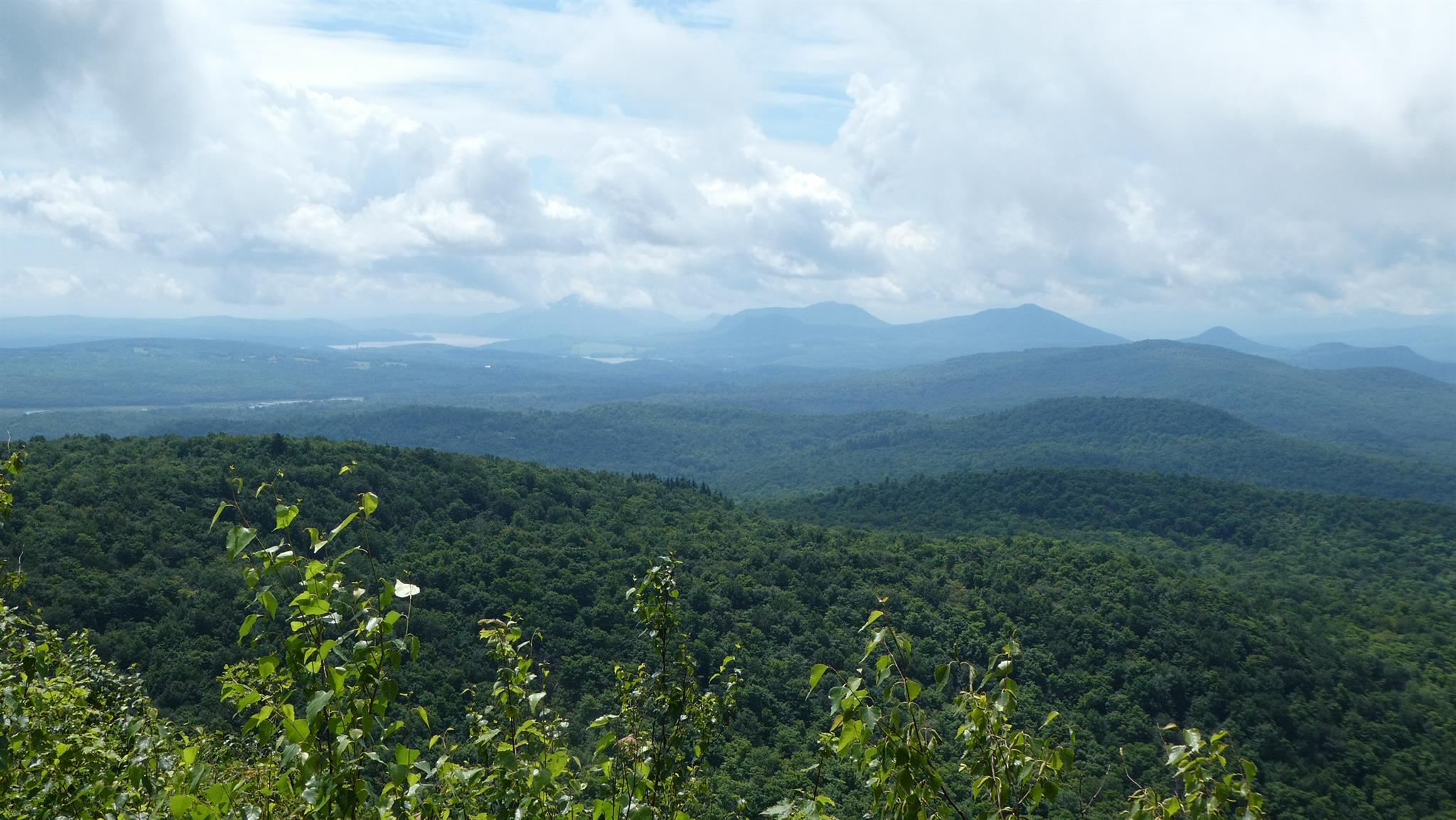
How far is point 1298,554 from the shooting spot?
87062 millimetres

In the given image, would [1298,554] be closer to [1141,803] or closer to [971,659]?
[971,659]

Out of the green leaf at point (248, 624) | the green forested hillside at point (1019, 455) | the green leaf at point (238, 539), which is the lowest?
the green forested hillside at point (1019, 455)

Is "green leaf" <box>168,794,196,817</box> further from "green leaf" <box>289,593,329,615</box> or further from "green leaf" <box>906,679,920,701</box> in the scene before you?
"green leaf" <box>906,679,920,701</box>

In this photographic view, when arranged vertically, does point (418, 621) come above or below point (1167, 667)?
above

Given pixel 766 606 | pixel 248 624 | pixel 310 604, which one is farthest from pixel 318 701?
pixel 766 606

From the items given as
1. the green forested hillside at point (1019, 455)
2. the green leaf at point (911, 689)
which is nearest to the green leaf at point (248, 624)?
the green leaf at point (911, 689)

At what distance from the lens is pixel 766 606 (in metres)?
54.8

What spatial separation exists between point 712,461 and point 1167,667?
14854 cm

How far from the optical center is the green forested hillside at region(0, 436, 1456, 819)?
40094 mm

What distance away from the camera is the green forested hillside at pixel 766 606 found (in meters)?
40.1

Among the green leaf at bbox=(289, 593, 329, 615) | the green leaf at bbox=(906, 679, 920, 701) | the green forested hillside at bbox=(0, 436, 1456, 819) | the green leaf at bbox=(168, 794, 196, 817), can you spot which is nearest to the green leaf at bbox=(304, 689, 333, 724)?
the green leaf at bbox=(289, 593, 329, 615)

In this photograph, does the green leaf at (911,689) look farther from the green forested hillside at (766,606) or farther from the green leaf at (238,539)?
the green forested hillside at (766,606)

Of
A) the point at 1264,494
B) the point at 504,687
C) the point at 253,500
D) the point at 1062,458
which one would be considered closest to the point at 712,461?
the point at 1062,458

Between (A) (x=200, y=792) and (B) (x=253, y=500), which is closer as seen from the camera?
(A) (x=200, y=792)
